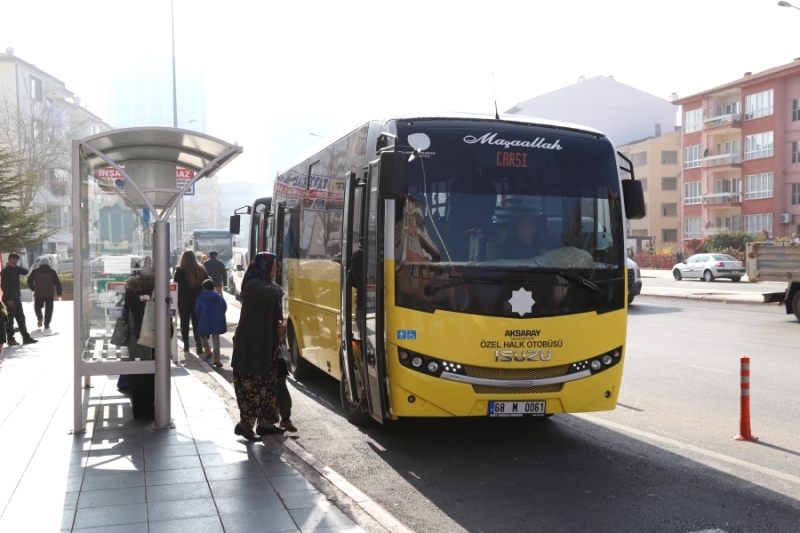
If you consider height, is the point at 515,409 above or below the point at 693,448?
above

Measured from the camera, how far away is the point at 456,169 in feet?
24.7

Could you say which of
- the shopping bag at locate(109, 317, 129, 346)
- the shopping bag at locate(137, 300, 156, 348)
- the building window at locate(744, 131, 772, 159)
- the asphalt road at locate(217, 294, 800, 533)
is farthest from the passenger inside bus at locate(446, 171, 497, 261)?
the building window at locate(744, 131, 772, 159)

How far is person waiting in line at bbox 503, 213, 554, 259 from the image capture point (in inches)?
293

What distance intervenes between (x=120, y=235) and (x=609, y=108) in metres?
Answer: 82.1

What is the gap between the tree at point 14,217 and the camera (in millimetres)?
20078

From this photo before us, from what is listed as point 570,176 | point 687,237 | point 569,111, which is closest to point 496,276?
point 570,176

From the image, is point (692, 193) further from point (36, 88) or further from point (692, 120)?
point (36, 88)

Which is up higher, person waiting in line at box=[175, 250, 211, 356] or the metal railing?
the metal railing

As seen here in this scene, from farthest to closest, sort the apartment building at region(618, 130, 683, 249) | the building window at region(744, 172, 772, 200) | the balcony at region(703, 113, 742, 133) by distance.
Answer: the apartment building at region(618, 130, 683, 249), the balcony at region(703, 113, 742, 133), the building window at region(744, 172, 772, 200)

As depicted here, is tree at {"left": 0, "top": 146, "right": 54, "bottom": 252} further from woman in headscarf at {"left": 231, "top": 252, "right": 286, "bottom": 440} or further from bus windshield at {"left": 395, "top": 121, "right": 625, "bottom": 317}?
bus windshield at {"left": 395, "top": 121, "right": 625, "bottom": 317}

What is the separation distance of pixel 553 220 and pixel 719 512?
117 inches

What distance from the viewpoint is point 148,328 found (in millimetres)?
8641

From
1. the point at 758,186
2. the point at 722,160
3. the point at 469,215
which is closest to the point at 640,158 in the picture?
the point at 722,160

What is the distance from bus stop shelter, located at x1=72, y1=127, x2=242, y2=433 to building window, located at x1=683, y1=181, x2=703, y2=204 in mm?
64468
